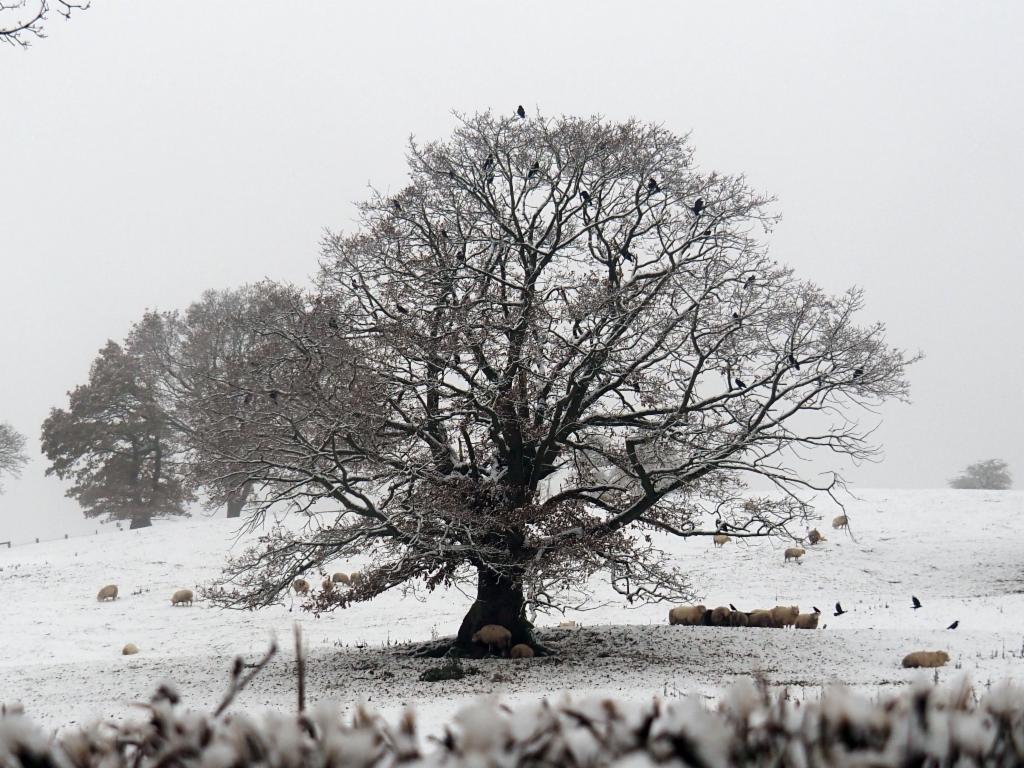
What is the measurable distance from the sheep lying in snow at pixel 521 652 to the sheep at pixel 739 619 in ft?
19.1

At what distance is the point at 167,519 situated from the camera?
49406 mm

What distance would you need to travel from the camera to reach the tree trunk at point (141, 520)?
43562 mm

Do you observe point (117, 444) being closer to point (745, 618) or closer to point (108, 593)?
point (108, 593)

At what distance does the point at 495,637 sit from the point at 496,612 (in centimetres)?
55

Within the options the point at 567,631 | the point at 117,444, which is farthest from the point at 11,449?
the point at 567,631

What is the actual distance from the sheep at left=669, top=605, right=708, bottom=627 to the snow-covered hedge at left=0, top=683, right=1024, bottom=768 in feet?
56.3

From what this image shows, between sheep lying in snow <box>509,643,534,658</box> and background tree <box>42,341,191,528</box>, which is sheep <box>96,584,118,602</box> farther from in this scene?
sheep lying in snow <box>509,643,534,658</box>

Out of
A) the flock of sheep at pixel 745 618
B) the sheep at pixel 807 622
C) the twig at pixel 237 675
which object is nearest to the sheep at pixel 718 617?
the flock of sheep at pixel 745 618

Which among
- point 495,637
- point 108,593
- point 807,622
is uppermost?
point 108,593

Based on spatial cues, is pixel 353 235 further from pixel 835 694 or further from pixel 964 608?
pixel 964 608

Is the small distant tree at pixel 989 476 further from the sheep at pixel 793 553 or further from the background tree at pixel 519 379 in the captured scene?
the background tree at pixel 519 379

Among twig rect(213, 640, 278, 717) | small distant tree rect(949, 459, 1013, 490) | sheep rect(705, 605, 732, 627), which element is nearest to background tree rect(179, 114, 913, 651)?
sheep rect(705, 605, 732, 627)

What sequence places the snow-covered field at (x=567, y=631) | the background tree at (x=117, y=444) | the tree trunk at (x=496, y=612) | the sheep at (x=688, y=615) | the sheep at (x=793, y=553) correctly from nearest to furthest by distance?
the snow-covered field at (x=567, y=631) < the tree trunk at (x=496, y=612) < the sheep at (x=688, y=615) < the sheep at (x=793, y=553) < the background tree at (x=117, y=444)

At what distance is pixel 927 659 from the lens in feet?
42.6
